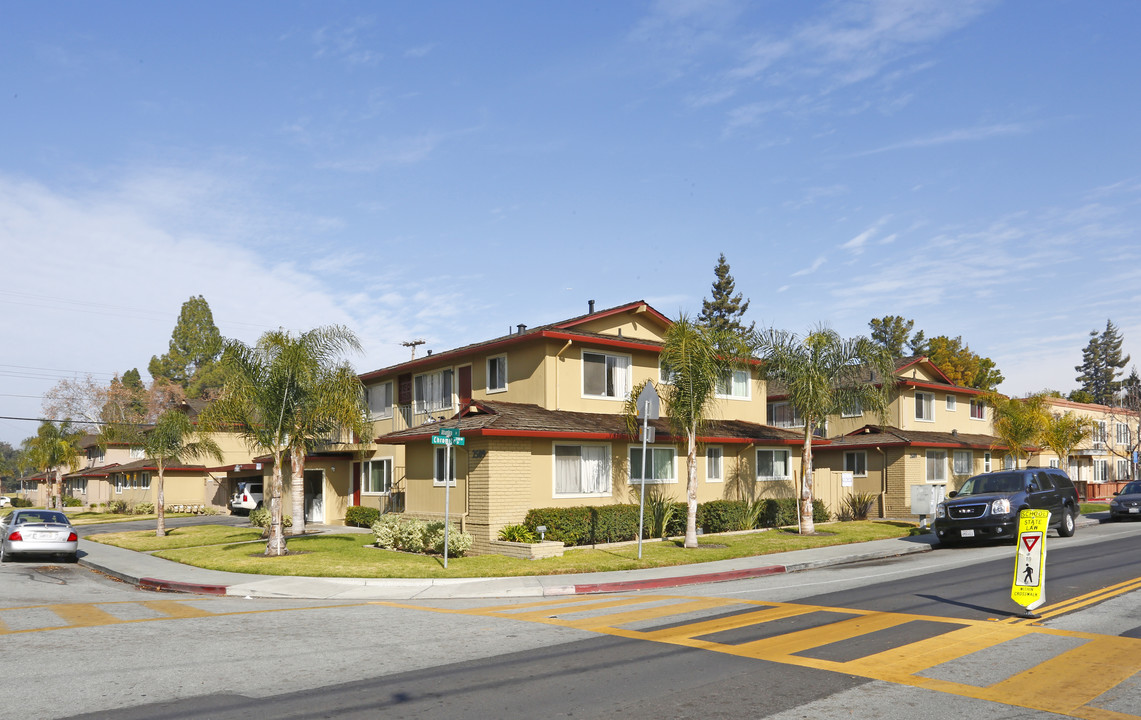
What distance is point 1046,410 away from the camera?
157 feet

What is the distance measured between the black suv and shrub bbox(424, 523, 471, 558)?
504 inches

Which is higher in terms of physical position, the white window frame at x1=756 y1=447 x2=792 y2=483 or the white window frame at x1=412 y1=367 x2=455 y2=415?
the white window frame at x1=412 y1=367 x2=455 y2=415

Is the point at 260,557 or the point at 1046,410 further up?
the point at 1046,410

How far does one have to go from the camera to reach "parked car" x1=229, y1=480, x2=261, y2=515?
42.4 meters

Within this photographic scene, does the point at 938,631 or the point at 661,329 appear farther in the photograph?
the point at 661,329

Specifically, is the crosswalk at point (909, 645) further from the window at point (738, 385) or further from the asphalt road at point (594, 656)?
the window at point (738, 385)

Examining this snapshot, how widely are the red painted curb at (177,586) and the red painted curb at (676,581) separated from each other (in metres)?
7.19

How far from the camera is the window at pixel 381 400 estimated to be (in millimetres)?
35500

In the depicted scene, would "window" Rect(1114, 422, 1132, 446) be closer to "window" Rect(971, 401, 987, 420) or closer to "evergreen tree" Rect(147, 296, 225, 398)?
"window" Rect(971, 401, 987, 420)

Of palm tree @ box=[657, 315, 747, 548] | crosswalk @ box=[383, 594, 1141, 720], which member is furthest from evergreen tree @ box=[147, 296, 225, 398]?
crosswalk @ box=[383, 594, 1141, 720]

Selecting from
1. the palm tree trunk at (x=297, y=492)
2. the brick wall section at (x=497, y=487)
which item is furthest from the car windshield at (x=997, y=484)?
the palm tree trunk at (x=297, y=492)

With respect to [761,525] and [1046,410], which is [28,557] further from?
[1046,410]

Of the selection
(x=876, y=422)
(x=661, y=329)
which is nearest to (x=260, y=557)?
A: (x=661, y=329)

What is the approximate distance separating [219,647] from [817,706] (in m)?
7.09
